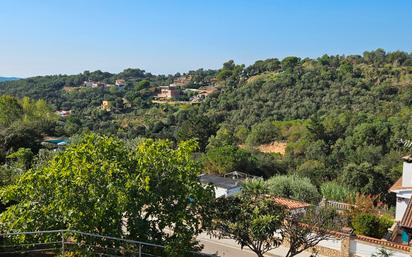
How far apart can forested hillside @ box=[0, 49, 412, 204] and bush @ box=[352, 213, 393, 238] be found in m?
11.6

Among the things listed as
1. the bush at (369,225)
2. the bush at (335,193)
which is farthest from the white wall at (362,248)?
the bush at (335,193)

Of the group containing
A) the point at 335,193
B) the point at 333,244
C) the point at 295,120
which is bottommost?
the point at 335,193

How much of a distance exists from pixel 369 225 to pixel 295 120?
130 feet

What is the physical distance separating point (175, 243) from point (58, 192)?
8.74 ft

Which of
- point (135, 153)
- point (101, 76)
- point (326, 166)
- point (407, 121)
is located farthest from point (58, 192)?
point (101, 76)

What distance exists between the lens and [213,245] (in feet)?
58.3

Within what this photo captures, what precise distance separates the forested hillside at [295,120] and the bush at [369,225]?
11.6 metres

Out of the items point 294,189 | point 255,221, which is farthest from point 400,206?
point 255,221

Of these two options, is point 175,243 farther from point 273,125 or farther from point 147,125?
point 147,125

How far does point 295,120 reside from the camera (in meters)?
56.9

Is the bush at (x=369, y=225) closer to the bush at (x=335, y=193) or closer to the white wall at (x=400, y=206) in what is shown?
the white wall at (x=400, y=206)

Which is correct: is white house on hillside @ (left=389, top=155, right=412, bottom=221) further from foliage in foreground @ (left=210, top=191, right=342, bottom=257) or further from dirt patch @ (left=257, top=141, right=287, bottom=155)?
dirt patch @ (left=257, top=141, right=287, bottom=155)

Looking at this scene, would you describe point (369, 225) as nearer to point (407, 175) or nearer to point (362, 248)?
point (362, 248)

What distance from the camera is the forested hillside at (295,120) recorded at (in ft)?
115
